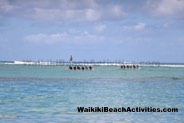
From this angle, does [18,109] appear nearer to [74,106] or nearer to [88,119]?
[74,106]

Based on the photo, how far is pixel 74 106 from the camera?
91.4 feet

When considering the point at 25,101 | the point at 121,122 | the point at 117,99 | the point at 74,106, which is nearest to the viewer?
the point at 121,122

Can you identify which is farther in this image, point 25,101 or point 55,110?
point 25,101

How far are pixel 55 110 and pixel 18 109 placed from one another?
2.34 meters

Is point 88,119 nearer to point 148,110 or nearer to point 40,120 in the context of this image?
point 40,120

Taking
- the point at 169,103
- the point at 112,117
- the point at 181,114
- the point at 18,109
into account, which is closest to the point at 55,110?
the point at 18,109

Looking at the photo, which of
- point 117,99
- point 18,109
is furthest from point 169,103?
point 18,109

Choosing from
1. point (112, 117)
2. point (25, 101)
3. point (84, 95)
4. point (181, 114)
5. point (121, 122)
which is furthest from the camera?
point (84, 95)

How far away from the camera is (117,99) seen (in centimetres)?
3269

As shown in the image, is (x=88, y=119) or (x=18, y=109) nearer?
(x=88, y=119)

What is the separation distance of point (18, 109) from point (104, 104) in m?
6.40

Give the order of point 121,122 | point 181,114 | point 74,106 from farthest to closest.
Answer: point 74,106, point 181,114, point 121,122

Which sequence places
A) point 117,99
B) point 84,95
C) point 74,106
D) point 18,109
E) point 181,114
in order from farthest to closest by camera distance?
point 84,95
point 117,99
point 74,106
point 18,109
point 181,114

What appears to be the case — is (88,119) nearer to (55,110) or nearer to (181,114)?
(55,110)
